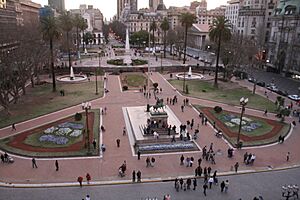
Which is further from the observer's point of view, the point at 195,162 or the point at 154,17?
the point at 154,17

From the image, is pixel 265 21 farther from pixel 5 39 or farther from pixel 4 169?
pixel 4 169

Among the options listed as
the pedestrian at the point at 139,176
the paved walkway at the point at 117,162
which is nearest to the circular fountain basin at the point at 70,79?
the paved walkway at the point at 117,162

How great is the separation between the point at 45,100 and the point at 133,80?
22.9m

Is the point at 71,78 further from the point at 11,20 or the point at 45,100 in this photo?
the point at 11,20

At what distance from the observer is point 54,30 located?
184ft

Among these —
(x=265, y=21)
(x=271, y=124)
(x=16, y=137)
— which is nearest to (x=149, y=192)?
(x=16, y=137)

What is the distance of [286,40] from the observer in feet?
258

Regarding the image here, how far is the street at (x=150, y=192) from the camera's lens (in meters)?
23.4

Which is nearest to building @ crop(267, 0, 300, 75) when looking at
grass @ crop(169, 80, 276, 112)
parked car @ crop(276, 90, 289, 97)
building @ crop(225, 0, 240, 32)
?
parked car @ crop(276, 90, 289, 97)

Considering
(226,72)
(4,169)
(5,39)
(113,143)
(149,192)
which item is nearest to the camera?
(149,192)

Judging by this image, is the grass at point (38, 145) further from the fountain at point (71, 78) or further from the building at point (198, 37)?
the building at point (198, 37)

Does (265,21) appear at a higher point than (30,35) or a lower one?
higher

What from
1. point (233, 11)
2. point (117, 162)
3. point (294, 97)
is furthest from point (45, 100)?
point (233, 11)

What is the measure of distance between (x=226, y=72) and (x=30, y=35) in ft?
152
